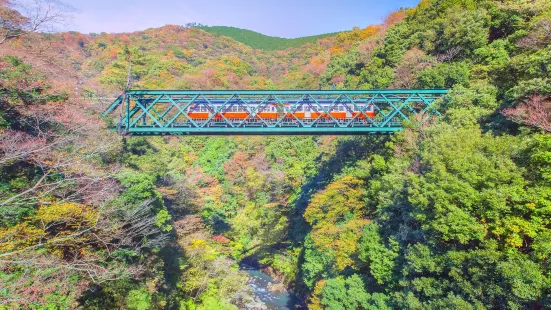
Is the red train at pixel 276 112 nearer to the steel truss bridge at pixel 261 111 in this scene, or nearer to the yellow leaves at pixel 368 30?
the steel truss bridge at pixel 261 111

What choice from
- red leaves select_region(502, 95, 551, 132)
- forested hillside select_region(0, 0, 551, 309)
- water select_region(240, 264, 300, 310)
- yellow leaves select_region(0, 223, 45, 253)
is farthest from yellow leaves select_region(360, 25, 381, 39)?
yellow leaves select_region(0, 223, 45, 253)

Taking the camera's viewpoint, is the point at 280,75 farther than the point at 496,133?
Yes

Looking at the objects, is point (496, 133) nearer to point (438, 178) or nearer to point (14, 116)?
point (438, 178)

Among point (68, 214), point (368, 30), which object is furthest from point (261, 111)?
point (368, 30)

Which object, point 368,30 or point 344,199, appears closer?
point 344,199

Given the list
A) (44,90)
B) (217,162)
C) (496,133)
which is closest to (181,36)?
(217,162)

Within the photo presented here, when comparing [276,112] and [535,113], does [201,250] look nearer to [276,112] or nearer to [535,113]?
[276,112]

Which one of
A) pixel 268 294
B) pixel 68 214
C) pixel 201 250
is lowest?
pixel 268 294

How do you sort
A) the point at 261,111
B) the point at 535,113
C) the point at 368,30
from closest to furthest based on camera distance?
the point at 535,113 < the point at 261,111 < the point at 368,30
